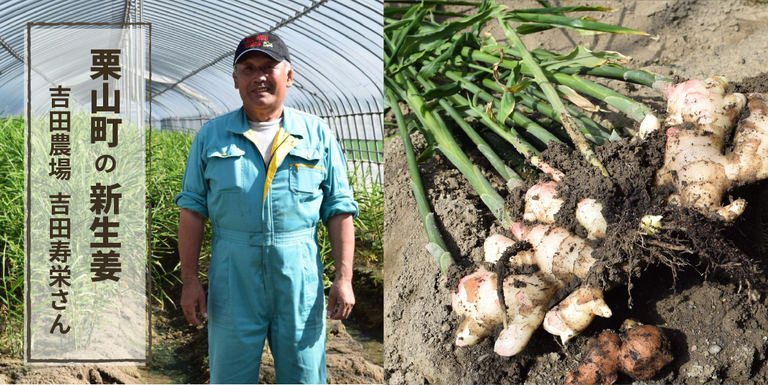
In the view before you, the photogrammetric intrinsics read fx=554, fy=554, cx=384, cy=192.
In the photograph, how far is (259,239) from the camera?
1.01 meters

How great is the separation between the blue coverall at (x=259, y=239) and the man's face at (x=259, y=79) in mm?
42

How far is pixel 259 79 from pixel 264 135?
104mm

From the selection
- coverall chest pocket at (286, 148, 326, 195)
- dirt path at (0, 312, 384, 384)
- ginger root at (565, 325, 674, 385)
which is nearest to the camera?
ginger root at (565, 325, 674, 385)

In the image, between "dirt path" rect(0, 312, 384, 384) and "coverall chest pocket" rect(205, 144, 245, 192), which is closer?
"coverall chest pocket" rect(205, 144, 245, 192)

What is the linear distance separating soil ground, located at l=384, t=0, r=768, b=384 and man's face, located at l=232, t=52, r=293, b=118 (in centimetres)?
50

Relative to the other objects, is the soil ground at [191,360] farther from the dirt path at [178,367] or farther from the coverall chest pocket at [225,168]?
the coverall chest pocket at [225,168]

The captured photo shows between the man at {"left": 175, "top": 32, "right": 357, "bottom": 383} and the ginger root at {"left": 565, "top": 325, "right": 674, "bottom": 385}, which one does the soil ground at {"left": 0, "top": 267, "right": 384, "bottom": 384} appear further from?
the ginger root at {"left": 565, "top": 325, "right": 674, "bottom": 385}

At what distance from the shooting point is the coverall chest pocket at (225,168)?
1.01m

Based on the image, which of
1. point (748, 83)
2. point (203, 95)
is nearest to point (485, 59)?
point (748, 83)

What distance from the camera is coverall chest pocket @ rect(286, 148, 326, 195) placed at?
1.03 meters

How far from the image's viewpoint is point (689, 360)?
947 millimetres

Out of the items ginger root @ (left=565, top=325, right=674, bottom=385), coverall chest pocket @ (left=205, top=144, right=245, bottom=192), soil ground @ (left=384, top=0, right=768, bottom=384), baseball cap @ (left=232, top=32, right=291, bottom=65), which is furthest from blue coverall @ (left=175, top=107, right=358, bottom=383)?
ginger root @ (left=565, top=325, right=674, bottom=385)

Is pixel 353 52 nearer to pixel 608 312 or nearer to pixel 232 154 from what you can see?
pixel 232 154

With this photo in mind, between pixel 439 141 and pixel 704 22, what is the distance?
1.37 m
